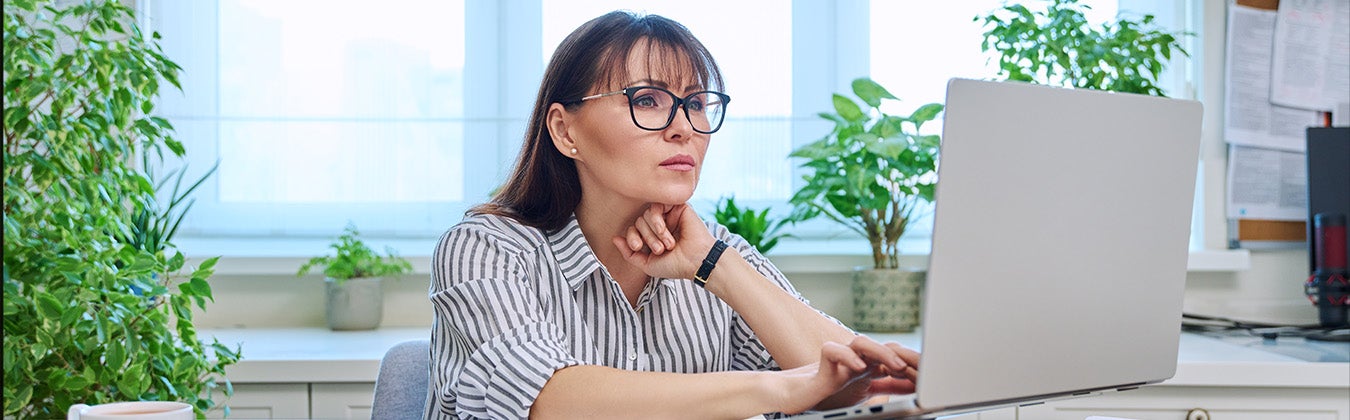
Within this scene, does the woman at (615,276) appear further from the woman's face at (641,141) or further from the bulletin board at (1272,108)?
the bulletin board at (1272,108)

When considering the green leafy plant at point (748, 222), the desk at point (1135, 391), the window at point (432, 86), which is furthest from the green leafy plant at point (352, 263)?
the green leafy plant at point (748, 222)

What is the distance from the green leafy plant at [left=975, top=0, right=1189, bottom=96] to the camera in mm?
2371

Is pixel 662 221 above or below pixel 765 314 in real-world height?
above

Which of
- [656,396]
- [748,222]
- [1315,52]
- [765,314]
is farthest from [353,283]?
[1315,52]

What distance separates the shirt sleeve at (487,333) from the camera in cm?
113

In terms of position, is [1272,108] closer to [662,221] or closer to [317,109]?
[662,221]

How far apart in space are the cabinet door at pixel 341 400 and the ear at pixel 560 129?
2.77 ft

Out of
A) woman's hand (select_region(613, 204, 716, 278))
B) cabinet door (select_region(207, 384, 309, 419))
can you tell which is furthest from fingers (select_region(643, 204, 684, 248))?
cabinet door (select_region(207, 384, 309, 419))

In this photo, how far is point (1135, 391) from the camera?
1.99m

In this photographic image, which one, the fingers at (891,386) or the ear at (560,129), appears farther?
the ear at (560,129)

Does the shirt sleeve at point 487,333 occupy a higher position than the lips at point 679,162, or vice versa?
the lips at point 679,162

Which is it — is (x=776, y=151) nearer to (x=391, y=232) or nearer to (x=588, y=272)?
(x=391, y=232)

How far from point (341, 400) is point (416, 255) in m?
0.63

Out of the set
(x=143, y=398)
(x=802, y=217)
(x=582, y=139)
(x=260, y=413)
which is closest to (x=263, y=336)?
(x=260, y=413)
